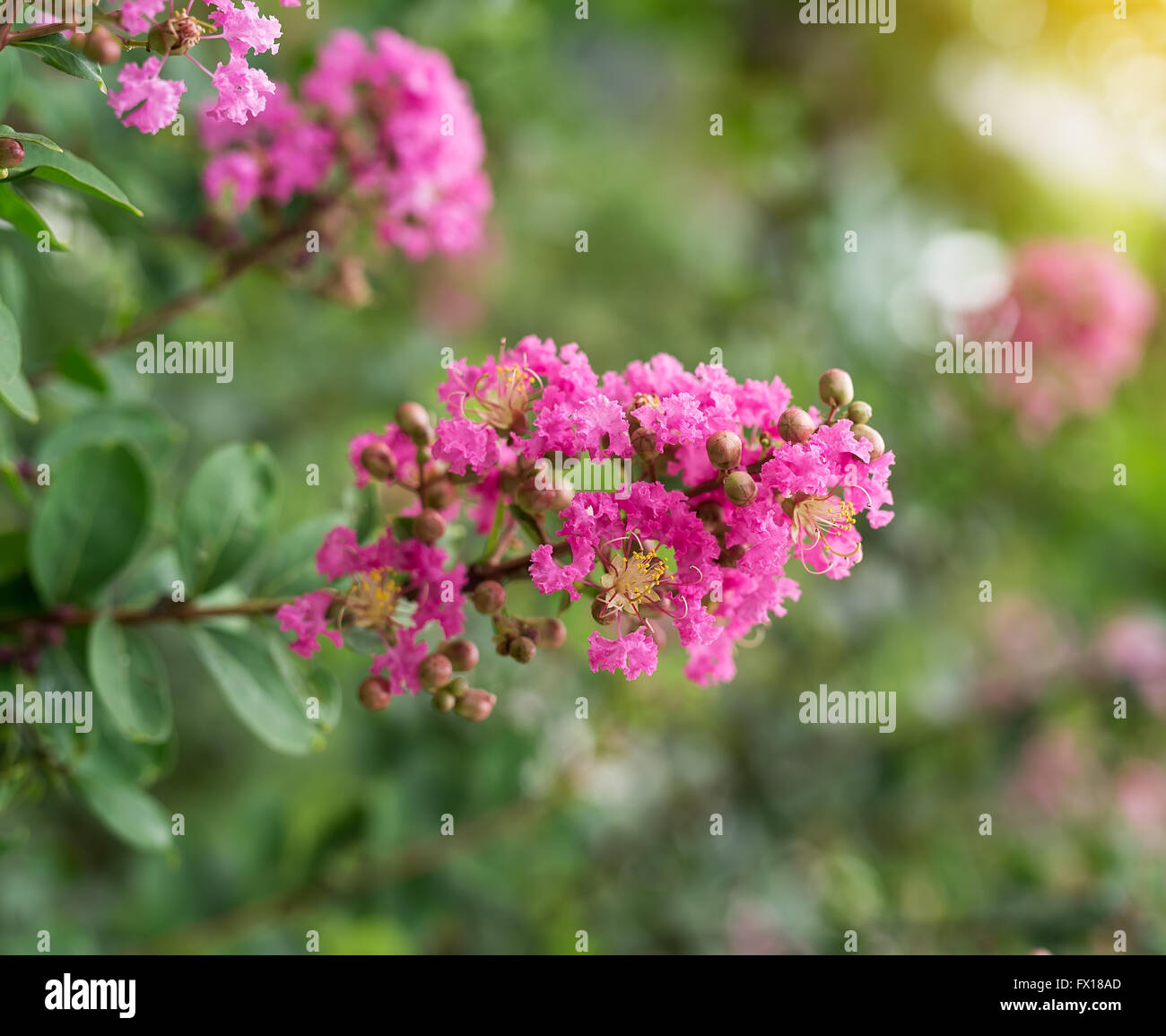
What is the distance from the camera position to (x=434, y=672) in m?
0.93

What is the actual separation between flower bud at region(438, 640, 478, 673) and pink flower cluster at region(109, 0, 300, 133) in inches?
20.3

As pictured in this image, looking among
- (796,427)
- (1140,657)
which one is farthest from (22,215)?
(1140,657)

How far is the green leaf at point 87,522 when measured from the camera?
3.53 feet

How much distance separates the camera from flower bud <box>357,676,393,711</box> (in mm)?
955

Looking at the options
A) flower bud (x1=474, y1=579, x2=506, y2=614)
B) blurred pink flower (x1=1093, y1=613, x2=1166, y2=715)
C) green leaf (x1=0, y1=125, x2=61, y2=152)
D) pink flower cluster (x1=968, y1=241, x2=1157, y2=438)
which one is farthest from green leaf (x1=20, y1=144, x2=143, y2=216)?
blurred pink flower (x1=1093, y1=613, x2=1166, y2=715)

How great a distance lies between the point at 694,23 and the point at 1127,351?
2.80m

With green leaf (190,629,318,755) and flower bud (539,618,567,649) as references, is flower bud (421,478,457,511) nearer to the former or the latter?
flower bud (539,618,567,649)

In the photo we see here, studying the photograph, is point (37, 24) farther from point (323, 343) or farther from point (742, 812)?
point (742, 812)

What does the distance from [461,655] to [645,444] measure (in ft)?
0.92

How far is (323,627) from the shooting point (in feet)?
3.22

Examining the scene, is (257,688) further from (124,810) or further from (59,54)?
(59,54)

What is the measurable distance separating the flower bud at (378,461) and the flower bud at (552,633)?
0.72 feet

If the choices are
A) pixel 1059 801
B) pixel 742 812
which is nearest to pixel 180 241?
pixel 742 812

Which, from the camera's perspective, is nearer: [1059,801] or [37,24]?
[37,24]
